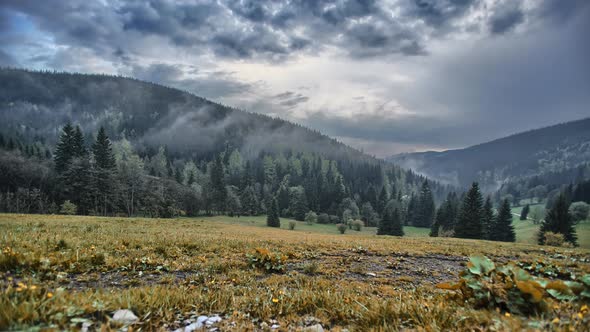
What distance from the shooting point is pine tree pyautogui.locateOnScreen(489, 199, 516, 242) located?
62.7m

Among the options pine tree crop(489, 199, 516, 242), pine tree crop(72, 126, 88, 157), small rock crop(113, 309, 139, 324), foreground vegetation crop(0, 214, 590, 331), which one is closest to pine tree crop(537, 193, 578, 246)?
pine tree crop(489, 199, 516, 242)

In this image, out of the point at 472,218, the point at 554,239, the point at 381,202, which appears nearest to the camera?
the point at 554,239

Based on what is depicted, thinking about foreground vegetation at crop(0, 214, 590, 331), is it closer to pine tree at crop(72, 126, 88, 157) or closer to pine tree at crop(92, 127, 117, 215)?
pine tree at crop(92, 127, 117, 215)

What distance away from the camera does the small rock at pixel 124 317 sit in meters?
2.98

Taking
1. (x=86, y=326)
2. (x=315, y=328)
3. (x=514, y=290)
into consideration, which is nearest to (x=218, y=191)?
(x=86, y=326)

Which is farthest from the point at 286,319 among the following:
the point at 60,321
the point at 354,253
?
the point at 354,253

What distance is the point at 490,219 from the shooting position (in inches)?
2569

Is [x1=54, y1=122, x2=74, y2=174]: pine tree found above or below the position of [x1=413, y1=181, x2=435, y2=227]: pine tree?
above

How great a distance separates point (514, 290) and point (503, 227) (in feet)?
258

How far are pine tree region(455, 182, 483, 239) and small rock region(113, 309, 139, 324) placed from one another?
220 ft

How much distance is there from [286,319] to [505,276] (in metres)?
3.25

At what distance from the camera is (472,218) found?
5575 cm

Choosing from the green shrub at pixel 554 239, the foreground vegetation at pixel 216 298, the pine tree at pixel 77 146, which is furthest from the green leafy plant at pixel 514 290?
the pine tree at pixel 77 146

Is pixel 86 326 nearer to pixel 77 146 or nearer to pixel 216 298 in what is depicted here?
pixel 216 298
